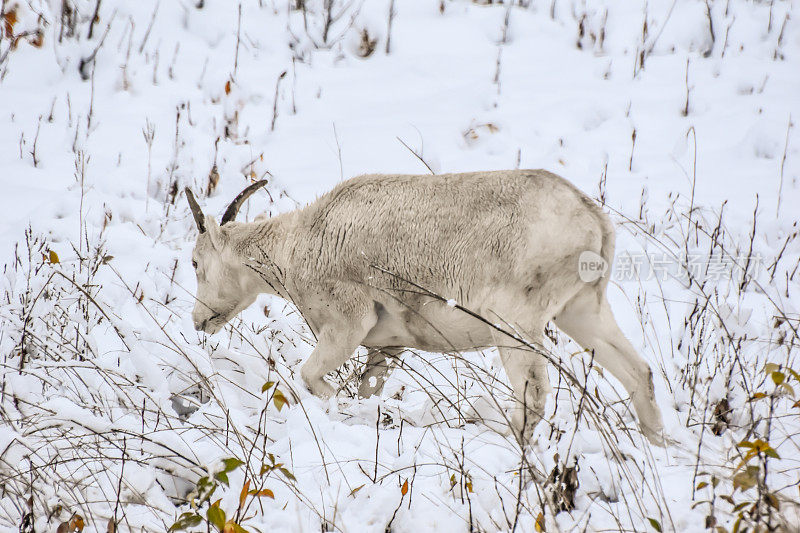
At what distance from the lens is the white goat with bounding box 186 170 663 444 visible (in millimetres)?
3799

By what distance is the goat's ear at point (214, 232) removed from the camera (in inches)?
191

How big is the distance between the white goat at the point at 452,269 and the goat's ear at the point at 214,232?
186 millimetres

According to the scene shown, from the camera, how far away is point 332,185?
24.2ft

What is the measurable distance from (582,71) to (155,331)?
22.3 feet

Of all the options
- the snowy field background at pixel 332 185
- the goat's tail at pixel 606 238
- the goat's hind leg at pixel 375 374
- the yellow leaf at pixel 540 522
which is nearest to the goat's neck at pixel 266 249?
the snowy field background at pixel 332 185

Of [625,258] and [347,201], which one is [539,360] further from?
[625,258]

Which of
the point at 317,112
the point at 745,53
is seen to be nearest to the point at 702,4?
the point at 745,53

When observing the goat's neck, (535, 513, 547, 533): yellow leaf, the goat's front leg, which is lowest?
the goat's front leg

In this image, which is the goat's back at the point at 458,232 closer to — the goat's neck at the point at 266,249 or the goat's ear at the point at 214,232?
the goat's neck at the point at 266,249

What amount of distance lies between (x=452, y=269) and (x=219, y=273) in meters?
1.74

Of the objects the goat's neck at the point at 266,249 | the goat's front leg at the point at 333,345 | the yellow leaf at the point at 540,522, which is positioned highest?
the yellow leaf at the point at 540,522

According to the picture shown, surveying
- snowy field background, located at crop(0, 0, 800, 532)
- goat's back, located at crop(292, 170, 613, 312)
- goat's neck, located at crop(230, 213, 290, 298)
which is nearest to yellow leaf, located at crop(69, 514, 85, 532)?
snowy field background, located at crop(0, 0, 800, 532)

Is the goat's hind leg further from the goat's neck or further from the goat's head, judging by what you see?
the goat's head

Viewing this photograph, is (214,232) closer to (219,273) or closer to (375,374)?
(219,273)
